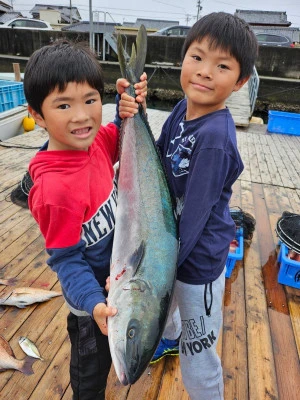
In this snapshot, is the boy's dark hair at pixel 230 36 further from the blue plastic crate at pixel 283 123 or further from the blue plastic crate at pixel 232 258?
the blue plastic crate at pixel 283 123

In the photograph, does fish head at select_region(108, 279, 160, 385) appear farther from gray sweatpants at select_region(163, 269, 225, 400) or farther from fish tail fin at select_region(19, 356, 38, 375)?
fish tail fin at select_region(19, 356, 38, 375)

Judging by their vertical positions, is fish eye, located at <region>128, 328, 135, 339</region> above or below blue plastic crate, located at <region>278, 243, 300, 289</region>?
above

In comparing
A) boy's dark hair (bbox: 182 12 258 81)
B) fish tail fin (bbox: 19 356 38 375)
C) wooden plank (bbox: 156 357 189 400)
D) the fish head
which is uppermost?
boy's dark hair (bbox: 182 12 258 81)

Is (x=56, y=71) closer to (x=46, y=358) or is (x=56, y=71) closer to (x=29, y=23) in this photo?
(x=46, y=358)

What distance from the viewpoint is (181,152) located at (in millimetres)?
1521

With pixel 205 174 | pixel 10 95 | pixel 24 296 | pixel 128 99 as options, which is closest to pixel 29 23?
pixel 10 95

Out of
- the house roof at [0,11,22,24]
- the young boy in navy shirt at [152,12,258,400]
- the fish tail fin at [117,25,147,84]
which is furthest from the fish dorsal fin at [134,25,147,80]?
the house roof at [0,11,22,24]

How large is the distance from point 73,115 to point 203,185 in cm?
60

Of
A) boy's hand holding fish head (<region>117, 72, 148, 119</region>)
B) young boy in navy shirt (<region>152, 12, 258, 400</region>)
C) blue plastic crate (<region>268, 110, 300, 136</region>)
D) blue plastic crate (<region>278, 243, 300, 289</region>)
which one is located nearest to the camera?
young boy in navy shirt (<region>152, 12, 258, 400</region>)

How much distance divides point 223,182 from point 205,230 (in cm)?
25

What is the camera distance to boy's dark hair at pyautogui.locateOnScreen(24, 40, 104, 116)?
3.97ft

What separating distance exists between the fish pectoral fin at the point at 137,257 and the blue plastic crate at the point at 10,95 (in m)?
7.93

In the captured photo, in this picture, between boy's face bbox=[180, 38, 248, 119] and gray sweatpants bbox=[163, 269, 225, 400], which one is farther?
gray sweatpants bbox=[163, 269, 225, 400]

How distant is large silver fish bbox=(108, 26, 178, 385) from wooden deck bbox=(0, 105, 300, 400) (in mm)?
1119
